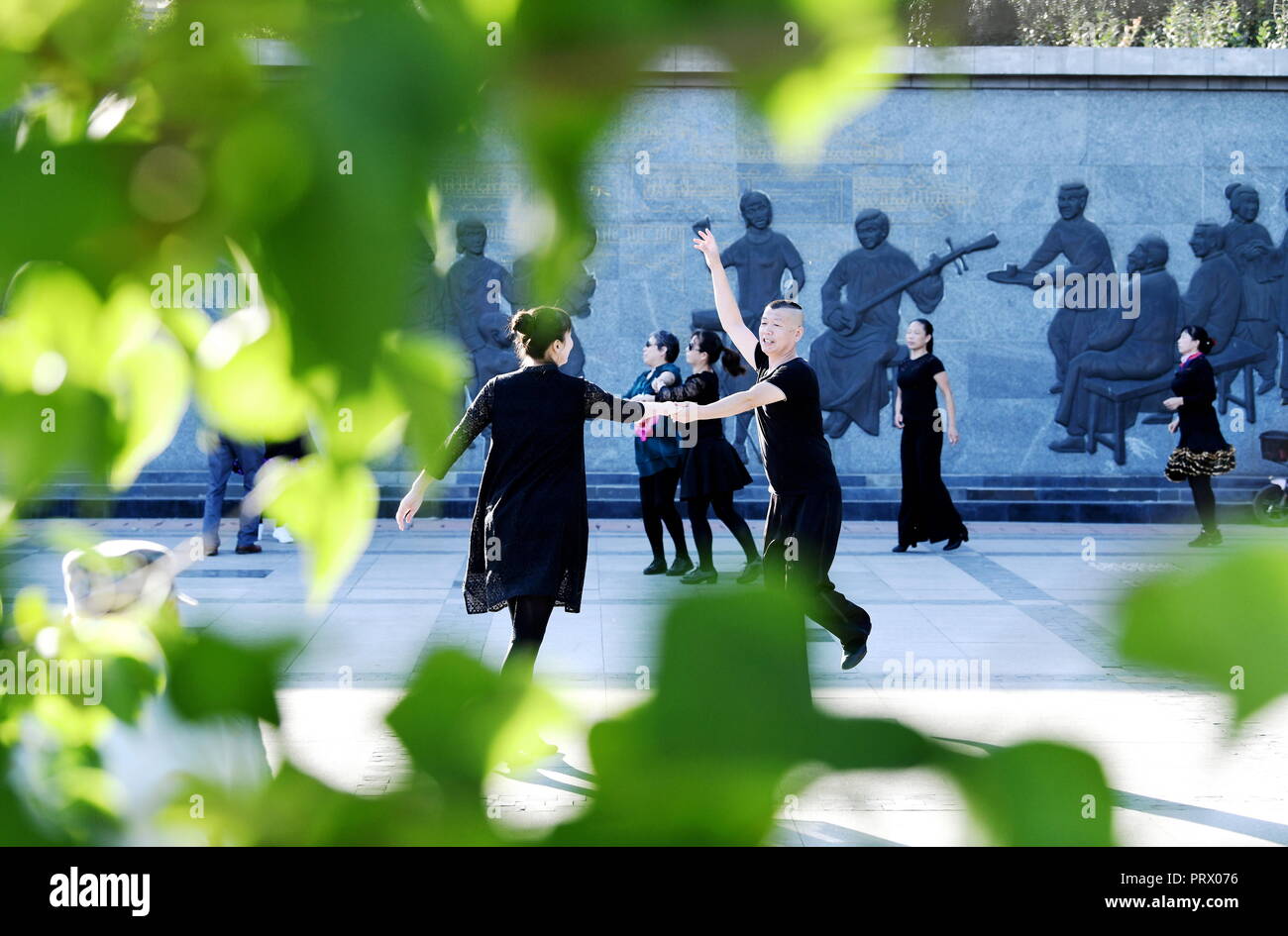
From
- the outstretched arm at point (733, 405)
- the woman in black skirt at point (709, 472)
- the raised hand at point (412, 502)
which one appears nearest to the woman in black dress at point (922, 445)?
the woman in black skirt at point (709, 472)

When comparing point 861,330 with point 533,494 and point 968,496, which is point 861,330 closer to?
point 968,496

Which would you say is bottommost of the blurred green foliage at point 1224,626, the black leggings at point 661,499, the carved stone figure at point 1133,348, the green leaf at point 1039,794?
the black leggings at point 661,499

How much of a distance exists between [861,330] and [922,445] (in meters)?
3.27

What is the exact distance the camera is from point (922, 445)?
8586 mm

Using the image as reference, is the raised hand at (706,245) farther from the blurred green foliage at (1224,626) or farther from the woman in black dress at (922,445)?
the woman in black dress at (922,445)

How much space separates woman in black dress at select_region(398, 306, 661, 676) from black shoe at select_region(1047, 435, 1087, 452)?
8.58 meters

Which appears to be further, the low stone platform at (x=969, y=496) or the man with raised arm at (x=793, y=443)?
the low stone platform at (x=969, y=496)

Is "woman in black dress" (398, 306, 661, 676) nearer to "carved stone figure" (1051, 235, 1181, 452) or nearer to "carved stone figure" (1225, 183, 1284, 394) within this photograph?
"carved stone figure" (1051, 235, 1181, 452)

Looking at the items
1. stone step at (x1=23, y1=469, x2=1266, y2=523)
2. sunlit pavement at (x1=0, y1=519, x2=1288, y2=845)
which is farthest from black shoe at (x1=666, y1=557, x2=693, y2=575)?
stone step at (x1=23, y1=469, x2=1266, y2=523)

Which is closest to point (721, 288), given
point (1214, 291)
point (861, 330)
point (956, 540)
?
point (956, 540)

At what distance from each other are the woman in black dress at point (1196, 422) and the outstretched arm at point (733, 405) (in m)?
5.04

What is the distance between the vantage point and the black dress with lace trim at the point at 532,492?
3.92 meters

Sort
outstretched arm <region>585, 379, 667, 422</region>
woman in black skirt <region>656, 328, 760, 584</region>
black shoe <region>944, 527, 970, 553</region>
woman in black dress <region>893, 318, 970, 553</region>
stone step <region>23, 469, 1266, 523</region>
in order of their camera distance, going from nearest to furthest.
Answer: outstretched arm <region>585, 379, 667, 422</region>
woman in black skirt <region>656, 328, 760, 584</region>
woman in black dress <region>893, 318, 970, 553</region>
black shoe <region>944, 527, 970, 553</region>
stone step <region>23, 469, 1266, 523</region>

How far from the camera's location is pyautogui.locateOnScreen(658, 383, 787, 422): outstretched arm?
4086mm
